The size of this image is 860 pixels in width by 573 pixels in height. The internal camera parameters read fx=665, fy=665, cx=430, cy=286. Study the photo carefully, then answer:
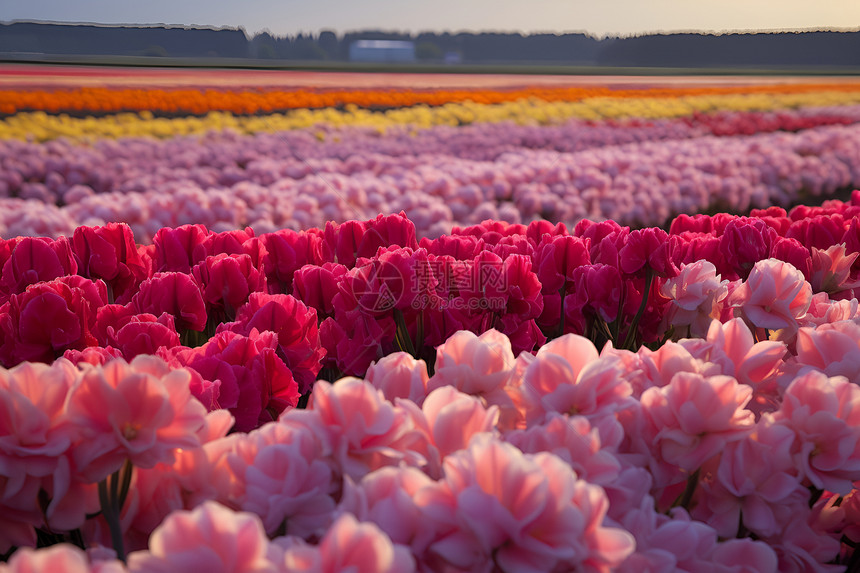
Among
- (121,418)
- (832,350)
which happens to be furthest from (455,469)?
(832,350)

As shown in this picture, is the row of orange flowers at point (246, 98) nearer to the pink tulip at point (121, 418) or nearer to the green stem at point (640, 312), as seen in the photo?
the green stem at point (640, 312)

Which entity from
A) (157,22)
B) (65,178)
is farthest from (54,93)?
(65,178)

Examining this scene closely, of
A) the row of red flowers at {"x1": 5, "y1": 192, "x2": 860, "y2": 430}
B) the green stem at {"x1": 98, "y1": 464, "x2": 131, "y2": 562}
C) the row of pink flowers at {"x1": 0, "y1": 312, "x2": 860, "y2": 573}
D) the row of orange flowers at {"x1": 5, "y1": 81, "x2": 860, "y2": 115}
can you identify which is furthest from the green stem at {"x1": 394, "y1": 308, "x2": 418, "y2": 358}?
the row of orange flowers at {"x1": 5, "y1": 81, "x2": 860, "y2": 115}

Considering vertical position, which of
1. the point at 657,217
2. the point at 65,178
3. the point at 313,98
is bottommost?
the point at 657,217

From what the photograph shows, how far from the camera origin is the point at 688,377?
0.82 meters

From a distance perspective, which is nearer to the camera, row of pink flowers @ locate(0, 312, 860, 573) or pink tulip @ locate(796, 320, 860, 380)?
row of pink flowers @ locate(0, 312, 860, 573)

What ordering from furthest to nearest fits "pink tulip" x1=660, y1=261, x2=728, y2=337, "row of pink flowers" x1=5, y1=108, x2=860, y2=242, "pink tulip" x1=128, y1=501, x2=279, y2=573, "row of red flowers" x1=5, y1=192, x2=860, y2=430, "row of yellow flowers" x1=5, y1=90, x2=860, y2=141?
"row of pink flowers" x1=5, y1=108, x2=860, y2=242, "row of yellow flowers" x1=5, y1=90, x2=860, y2=141, "pink tulip" x1=660, y1=261, x2=728, y2=337, "row of red flowers" x1=5, y1=192, x2=860, y2=430, "pink tulip" x1=128, y1=501, x2=279, y2=573

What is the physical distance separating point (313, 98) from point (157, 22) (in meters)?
0.71

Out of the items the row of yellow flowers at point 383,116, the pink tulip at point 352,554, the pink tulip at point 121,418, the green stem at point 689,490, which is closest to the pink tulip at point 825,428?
the green stem at point 689,490

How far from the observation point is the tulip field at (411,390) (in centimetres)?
61

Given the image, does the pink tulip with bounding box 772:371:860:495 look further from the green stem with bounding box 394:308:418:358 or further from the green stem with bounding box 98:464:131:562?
Answer: the green stem with bounding box 98:464:131:562

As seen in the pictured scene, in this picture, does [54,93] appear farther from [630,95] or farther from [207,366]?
[630,95]

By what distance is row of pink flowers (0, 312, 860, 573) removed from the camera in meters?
0.58

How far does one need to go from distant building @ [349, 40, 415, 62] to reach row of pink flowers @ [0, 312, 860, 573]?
1.44 metres
